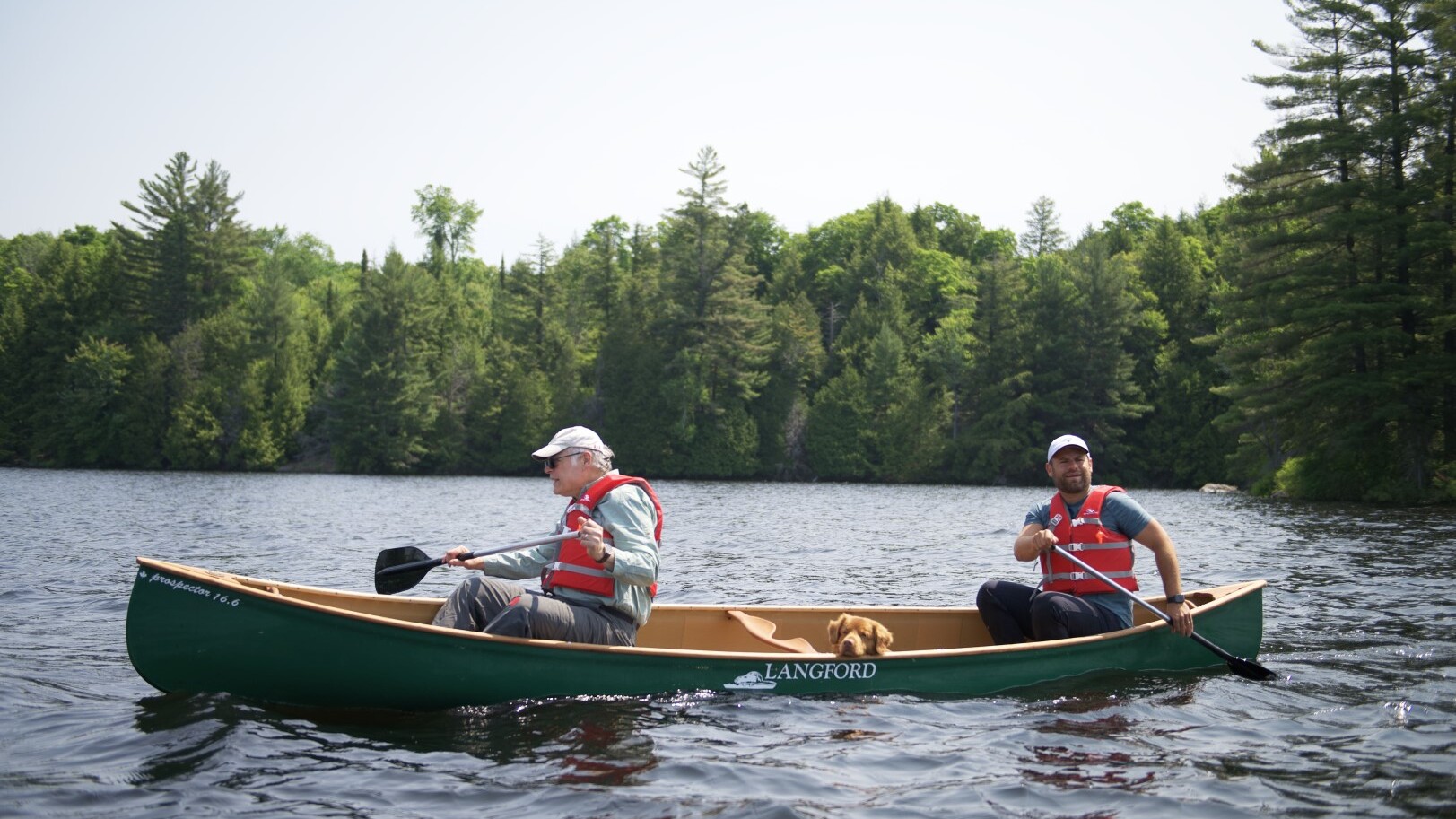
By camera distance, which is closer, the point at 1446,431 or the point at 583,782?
the point at 583,782

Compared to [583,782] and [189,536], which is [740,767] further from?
[189,536]

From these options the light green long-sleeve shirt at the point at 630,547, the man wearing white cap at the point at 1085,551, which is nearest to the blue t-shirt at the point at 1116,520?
the man wearing white cap at the point at 1085,551

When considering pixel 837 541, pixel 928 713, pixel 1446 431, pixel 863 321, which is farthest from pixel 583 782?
pixel 863 321

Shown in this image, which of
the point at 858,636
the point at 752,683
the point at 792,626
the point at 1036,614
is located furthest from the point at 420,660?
the point at 1036,614

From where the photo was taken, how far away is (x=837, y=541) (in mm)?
20312

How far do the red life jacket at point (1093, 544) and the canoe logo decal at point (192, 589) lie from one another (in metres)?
4.93

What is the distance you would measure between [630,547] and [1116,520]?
3128mm

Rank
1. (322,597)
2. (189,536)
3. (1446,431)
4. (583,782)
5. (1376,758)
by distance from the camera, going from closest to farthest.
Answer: (583,782) < (1376,758) < (322,597) < (189,536) < (1446,431)

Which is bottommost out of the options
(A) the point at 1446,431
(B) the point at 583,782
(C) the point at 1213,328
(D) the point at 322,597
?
(B) the point at 583,782

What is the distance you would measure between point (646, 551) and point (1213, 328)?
182ft

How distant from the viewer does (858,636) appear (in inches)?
300

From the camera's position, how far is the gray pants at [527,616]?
6.99 metres

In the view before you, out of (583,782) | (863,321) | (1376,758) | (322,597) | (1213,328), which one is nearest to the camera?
(583,782)

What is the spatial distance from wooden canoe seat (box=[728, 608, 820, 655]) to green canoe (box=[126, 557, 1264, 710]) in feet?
2.62
